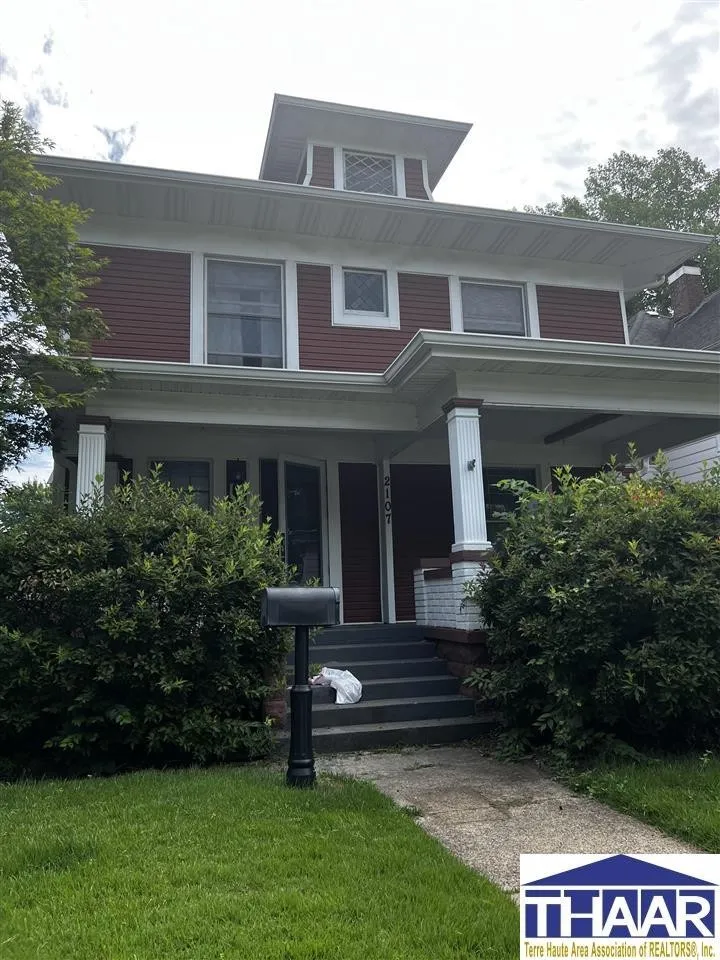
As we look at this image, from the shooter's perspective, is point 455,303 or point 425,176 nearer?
point 455,303

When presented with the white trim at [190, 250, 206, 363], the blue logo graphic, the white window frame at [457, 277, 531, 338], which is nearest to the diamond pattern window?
the white window frame at [457, 277, 531, 338]

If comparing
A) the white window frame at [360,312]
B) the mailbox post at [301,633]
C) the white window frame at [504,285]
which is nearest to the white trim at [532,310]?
the white window frame at [504,285]

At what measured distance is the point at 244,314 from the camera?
8.74 meters

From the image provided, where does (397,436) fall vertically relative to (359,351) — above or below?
below

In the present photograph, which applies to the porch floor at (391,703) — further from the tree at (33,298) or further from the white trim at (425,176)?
the white trim at (425,176)

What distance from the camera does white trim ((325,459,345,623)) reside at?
29.1ft

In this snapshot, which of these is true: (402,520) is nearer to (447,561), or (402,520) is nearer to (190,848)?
(447,561)

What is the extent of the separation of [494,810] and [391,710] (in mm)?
1954

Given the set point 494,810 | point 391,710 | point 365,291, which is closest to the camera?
point 494,810

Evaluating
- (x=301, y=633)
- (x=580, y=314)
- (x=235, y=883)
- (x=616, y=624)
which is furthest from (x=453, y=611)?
(x=580, y=314)

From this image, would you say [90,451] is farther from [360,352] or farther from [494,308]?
[494,308]

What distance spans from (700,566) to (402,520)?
4.76 metres

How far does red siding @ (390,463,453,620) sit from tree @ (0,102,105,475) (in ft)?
13.8

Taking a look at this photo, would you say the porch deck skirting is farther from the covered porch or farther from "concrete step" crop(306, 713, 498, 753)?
"concrete step" crop(306, 713, 498, 753)
